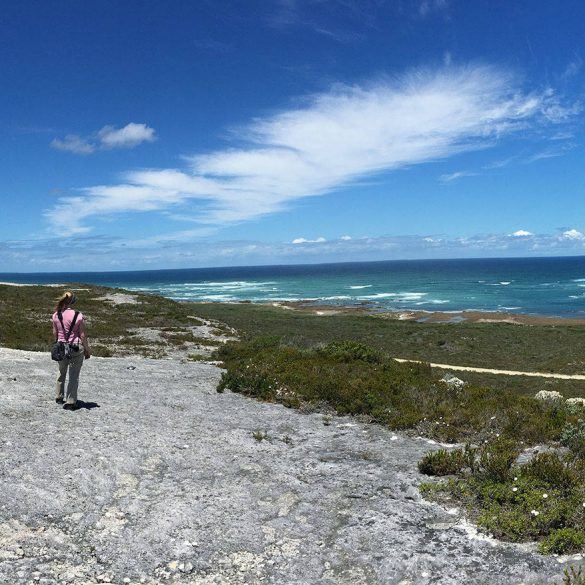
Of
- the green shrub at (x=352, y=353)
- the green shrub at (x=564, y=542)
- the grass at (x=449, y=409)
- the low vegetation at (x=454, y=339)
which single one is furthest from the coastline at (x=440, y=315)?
the green shrub at (x=564, y=542)

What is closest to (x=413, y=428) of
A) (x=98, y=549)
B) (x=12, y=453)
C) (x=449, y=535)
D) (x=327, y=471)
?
(x=327, y=471)

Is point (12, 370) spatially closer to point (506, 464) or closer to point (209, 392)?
point (209, 392)

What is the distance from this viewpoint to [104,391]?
13336 millimetres

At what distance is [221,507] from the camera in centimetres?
716

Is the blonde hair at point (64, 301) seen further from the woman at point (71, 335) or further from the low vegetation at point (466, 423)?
the low vegetation at point (466, 423)

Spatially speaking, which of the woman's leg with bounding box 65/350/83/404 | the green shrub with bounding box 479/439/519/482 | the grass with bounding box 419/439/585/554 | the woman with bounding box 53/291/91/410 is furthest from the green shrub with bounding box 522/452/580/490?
the woman's leg with bounding box 65/350/83/404

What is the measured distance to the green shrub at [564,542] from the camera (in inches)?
231

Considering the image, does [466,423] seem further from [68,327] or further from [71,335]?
[68,327]

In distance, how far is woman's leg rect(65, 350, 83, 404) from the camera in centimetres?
1099

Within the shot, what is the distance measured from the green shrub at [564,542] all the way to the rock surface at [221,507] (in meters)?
0.19

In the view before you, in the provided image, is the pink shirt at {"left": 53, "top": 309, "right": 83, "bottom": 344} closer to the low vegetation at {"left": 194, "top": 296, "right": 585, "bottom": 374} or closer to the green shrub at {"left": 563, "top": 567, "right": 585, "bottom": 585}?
the green shrub at {"left": 563, "top": 567, "right": 585, "bottom": 585}

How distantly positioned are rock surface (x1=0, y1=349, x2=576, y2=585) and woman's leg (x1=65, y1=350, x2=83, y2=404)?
326mm

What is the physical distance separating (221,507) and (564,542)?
442 centimetres

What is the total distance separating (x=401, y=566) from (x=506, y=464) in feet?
9.34
